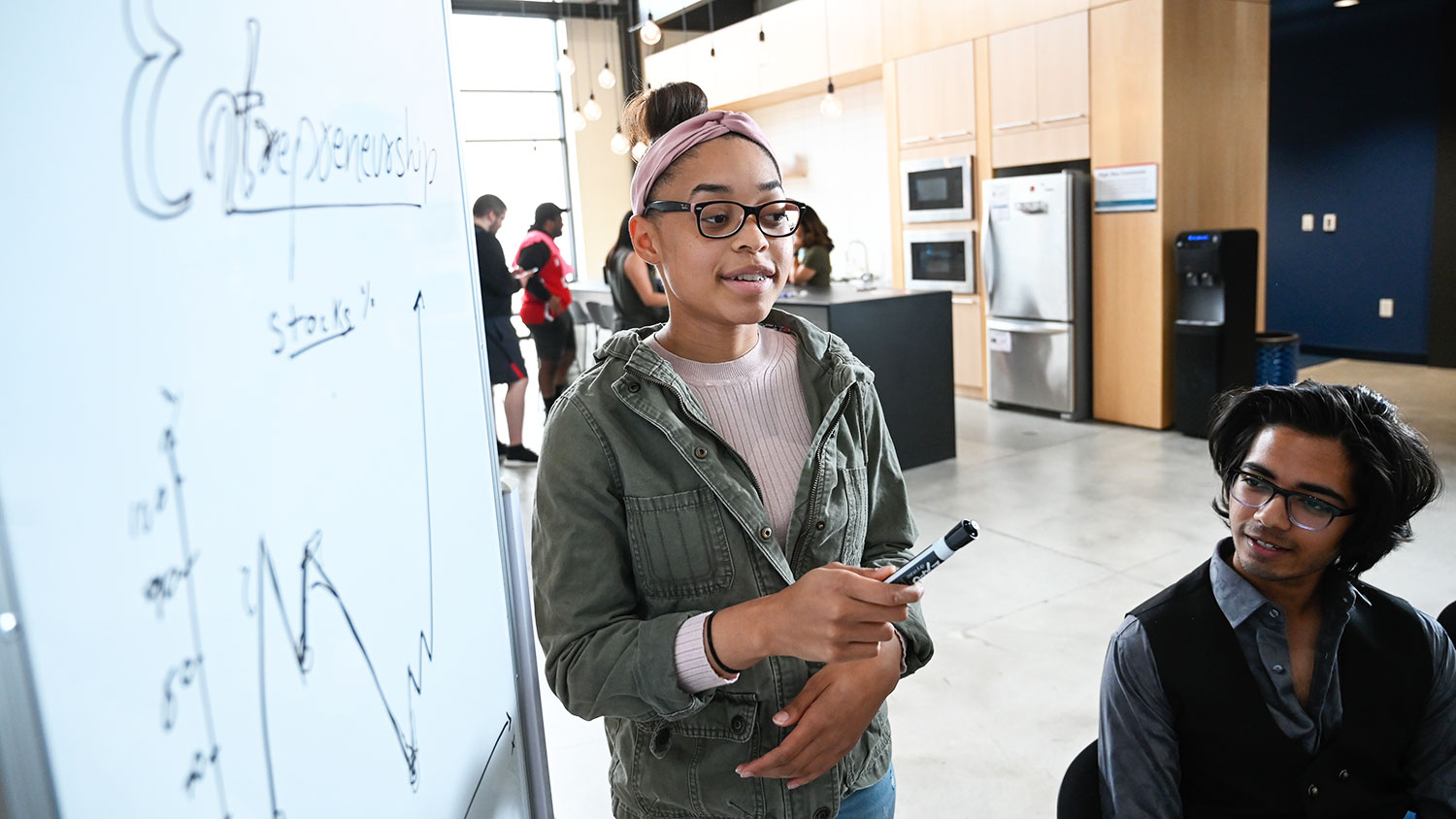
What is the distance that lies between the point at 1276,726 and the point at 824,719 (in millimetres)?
724

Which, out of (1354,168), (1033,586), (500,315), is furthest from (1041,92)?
(1033,586)

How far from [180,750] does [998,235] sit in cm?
655

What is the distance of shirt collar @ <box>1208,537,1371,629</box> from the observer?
53.9 inches

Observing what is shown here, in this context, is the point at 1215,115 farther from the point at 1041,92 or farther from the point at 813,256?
the point at 813,256

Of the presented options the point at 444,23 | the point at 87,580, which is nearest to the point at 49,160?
the point at 87,580

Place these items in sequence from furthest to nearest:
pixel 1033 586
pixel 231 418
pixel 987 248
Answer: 1. pixel 987 248
2. pixel 1033 586
3. pixel 231 418

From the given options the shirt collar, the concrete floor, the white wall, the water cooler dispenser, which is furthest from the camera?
the white wall

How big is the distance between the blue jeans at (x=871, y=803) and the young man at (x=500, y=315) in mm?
4099

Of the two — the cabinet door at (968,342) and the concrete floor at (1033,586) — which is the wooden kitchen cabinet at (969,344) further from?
the concrete floor at (1033,586)

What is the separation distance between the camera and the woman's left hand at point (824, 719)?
3.25 ft

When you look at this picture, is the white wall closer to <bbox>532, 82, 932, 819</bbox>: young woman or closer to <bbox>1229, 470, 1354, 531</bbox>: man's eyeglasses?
<bbox>1229, 470, 1354, 531</bbox>: man's eyeglasses

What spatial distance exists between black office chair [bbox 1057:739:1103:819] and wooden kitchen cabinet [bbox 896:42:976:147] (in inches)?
236

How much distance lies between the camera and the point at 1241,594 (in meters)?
1.38

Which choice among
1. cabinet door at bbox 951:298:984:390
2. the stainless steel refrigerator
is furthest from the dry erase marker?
cabinet door at bbox 951:298:984:390
